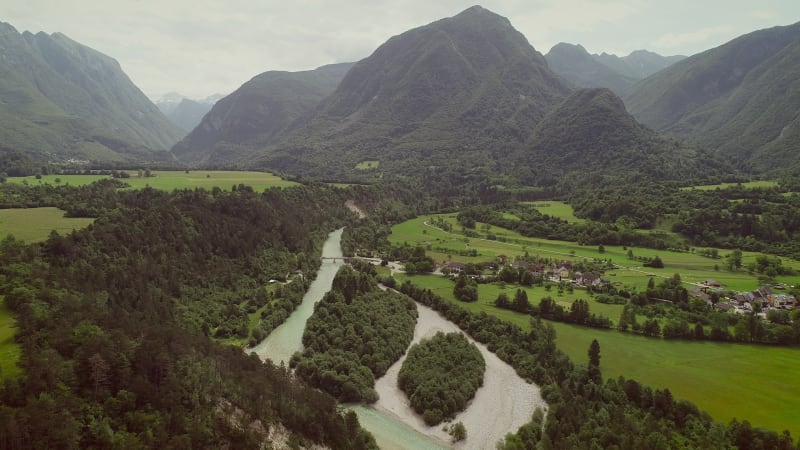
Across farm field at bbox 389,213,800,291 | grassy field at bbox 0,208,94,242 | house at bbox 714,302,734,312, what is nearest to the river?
grassy field at bbox 0,208,94,242

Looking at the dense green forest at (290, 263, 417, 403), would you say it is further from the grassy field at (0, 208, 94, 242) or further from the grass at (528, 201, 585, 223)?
the grass at (528, 201, 585, 223)

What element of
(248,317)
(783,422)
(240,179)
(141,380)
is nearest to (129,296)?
(248,317)

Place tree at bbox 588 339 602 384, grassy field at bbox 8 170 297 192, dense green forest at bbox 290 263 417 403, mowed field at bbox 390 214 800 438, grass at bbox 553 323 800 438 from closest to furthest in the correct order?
grass at bbox 553 323 800 438 < mowed field at bbox 390 214 800 438 < tree at bbox 588 339 602 384 < dense green forest at bbox 290 263 417 403 < grassy field at bbox 8 170 297 192

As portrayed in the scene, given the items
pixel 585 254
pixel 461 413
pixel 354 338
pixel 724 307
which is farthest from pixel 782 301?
pixel 354 338

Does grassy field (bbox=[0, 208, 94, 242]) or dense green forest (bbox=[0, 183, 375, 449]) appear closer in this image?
dense green forest (bbox=[0, 183, 375, 449])

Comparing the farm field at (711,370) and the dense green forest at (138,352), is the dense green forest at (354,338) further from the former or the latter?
the farm field at (711,370)

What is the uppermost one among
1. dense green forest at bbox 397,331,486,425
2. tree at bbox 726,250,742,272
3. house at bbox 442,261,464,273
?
tree at bbox 726,250,742,272

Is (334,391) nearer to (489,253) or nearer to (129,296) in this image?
(129,296)
